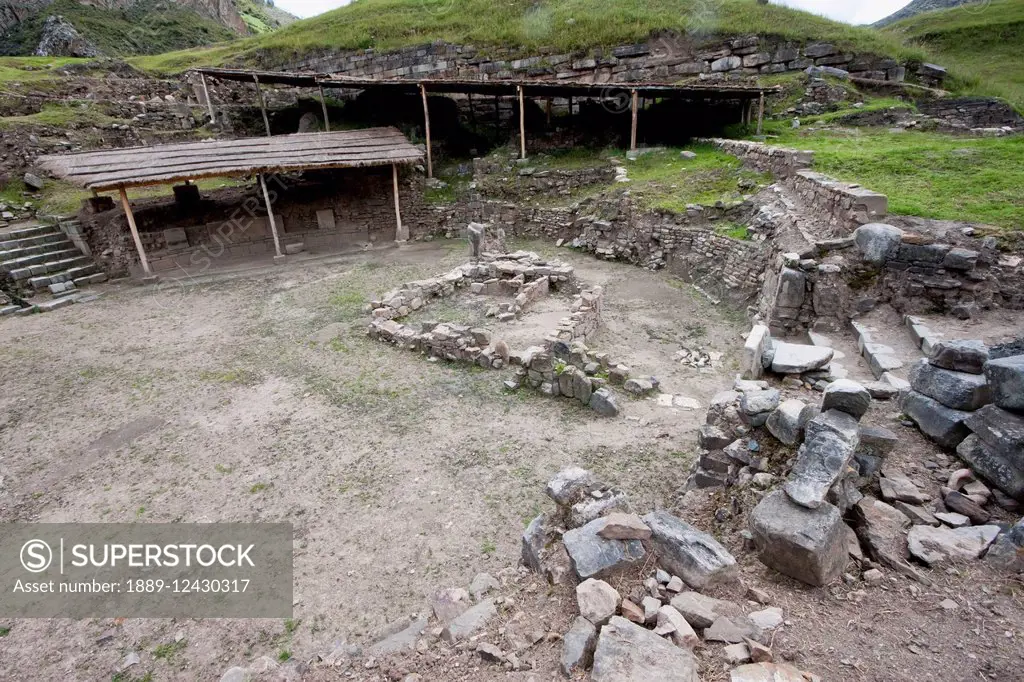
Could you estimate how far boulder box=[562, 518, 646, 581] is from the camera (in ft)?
11.0

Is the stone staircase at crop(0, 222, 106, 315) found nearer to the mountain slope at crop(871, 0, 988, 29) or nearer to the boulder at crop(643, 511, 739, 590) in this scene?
the boulder at crop(643, 511, 739, 590)

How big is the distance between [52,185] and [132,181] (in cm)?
679

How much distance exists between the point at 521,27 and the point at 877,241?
23.0 m

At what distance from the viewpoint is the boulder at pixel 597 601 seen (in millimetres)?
2994

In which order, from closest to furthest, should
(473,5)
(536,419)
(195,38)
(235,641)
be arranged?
(235,641) → (536,419) → (473,5) → (195,38)

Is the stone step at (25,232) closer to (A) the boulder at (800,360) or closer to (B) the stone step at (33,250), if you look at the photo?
(B) the stone step at (33,250)

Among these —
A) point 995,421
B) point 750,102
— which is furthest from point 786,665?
point 750,102

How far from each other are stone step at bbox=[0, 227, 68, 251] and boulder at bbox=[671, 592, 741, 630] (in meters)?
18.4

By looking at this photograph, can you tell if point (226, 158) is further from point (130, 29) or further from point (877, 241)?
point (130, 29)

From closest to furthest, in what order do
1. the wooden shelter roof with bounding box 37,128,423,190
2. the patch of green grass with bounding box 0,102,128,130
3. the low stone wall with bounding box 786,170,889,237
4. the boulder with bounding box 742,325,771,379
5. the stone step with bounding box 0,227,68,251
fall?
the boulder with bounding box 742,325,771,379 → the low stone wall with bounding box 786,170,889,237 → the wooden shelter roof with bounding box 37,128,423,190 → the stone step with bounding box 0,227,68,251 → the patch of green grass with bounding box 0,102,128,130

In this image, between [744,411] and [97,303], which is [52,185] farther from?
[744,411]

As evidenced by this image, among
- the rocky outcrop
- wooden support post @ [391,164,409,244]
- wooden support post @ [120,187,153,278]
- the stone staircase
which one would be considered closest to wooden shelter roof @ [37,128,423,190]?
wooden support post @ [120,187,153,278]

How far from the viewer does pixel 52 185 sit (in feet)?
55.3

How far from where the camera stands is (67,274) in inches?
525
